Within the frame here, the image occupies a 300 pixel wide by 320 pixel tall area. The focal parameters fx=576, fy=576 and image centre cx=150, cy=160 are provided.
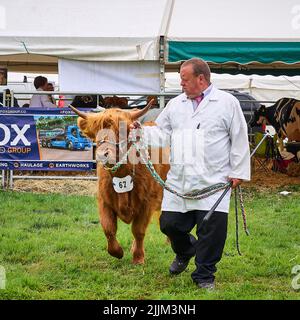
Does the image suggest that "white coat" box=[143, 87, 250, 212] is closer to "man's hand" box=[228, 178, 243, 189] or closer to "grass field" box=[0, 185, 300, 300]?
"man's hand" box=[228, 178, 243, 189]

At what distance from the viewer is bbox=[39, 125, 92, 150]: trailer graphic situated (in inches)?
365

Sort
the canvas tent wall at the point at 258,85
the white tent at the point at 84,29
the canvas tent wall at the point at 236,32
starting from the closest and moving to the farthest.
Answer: the canvas tent wall at the point at 236,32
the white tent at the point at 84,29
the canvas tent wall at the point at 258,85

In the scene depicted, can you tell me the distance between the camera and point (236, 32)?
9.36 meters

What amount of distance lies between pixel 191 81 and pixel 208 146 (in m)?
0.54

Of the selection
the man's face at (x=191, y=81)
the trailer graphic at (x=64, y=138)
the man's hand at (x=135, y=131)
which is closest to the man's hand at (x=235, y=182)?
the man's face at (x=191, y=81)

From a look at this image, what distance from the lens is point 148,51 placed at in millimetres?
9156

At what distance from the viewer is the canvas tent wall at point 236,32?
9.01 m

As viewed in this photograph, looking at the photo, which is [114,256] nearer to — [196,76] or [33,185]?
[196,76]

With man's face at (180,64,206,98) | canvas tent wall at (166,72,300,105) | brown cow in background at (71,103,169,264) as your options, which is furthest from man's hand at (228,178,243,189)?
canvas tent wall at (166,72,300,105)

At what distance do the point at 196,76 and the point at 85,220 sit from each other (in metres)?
3.41

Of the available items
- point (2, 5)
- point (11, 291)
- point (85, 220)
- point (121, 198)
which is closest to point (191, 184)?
point (121, 198)

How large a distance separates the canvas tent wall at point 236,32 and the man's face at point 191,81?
178 inches
